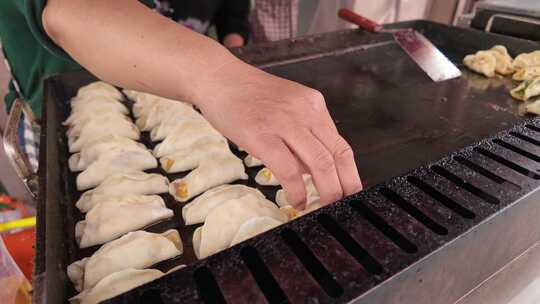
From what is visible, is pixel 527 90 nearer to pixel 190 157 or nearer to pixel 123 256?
pixel 190 157

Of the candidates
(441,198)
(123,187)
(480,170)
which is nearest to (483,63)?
(480,170)

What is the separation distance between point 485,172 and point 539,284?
0.52 meters

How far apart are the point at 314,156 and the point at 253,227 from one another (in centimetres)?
26

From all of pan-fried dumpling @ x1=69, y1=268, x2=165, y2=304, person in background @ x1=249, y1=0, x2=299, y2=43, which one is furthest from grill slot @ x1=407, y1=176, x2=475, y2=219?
person in background @ x1=249, y1=0, x2=299, y2=43

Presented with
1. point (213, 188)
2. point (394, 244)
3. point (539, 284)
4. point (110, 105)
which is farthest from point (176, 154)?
point (539, 284)

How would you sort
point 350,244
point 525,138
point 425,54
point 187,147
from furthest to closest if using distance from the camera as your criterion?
point 425,54 → point 187,147 → point 525,138 → point 350,244

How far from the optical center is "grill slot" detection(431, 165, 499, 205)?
32.5 inches

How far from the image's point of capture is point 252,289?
2.03 feet

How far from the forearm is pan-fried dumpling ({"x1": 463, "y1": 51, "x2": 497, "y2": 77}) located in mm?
1577

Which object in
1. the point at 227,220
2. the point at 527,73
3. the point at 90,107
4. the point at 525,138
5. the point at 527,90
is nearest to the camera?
the point at 227,220

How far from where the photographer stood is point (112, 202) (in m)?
1.02

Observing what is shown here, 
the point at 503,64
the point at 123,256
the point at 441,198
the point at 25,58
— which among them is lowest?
the point at 123,256

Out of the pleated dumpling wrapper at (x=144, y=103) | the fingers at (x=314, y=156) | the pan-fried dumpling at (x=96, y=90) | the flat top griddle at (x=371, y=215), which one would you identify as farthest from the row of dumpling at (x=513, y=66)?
the pan-fried dumpling at (x=96, y=90)

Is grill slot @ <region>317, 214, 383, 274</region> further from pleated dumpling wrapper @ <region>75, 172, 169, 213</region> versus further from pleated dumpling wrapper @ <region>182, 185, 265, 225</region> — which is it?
pleated dumpling wrapper @ <region>75, 172, 169, 213</region>
